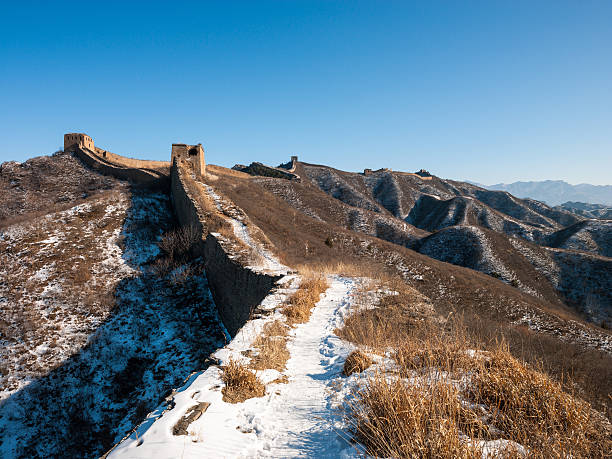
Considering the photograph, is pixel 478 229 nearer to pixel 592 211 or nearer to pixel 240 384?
pixel 240 384

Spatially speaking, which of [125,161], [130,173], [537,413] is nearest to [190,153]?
[130,173]

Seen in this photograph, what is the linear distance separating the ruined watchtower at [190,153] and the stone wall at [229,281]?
611 inches

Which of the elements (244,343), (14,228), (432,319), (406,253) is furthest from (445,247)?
(14,228)

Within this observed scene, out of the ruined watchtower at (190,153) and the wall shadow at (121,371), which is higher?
the ruined watchtower at (190,153)

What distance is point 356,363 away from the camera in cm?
376

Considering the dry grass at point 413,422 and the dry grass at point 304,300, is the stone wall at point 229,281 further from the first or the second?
the dry grass at point 413,422

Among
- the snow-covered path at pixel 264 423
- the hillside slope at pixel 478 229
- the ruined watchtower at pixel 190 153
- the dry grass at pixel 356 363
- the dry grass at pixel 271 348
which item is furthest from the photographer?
the hillside slope at pixel 478 229

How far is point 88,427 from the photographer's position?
26.3 feet

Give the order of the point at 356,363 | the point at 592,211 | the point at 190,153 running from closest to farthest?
the point at 356,363
the point at 190,153
the point at 592,211

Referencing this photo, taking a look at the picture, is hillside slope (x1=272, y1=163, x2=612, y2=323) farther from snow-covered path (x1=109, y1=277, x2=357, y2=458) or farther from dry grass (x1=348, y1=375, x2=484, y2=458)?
dry grass (x1=348, y1=375, x2=484, y2=458)

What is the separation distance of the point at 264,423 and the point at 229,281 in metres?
7.85

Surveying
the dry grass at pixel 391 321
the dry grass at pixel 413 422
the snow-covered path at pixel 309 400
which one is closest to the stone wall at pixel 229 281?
the snow-covered path at pixel 309 400

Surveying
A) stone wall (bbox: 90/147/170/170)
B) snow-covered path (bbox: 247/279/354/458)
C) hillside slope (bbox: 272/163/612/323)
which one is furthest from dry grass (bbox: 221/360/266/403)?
stone wall (bbox: 90/147/170/170)

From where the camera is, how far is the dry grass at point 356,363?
3707 millimetres
